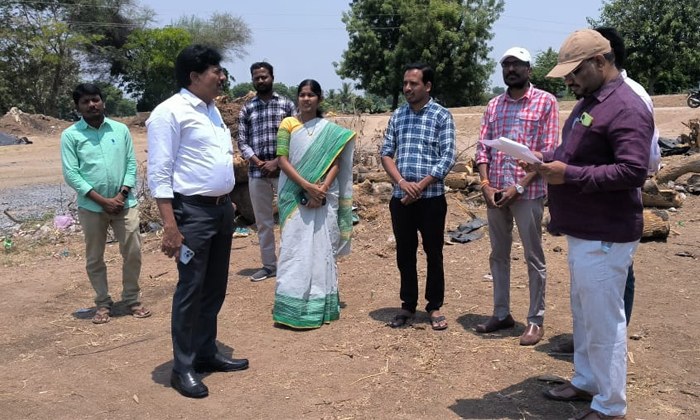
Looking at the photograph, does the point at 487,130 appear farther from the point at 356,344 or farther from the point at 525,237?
the point at 356,344

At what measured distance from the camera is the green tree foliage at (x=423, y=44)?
101 feet

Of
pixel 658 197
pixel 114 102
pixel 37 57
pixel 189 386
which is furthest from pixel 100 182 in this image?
pixel 114 102

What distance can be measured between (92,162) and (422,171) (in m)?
2.59

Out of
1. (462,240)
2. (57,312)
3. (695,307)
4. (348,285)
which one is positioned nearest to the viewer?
(695,307)

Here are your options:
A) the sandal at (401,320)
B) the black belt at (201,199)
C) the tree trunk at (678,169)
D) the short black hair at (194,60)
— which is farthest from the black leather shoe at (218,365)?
the tree trunk at (678,169)

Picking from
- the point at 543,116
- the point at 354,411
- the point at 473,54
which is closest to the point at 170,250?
the point at 354,411

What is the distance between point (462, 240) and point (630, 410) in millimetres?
3781

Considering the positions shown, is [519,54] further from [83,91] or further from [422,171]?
[83,91]

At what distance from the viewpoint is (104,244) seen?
504 centimetres

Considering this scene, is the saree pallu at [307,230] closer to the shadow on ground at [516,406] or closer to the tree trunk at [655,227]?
the shadow on ground at [516,406]

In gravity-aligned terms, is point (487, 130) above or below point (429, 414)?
above

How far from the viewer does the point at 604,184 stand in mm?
2689

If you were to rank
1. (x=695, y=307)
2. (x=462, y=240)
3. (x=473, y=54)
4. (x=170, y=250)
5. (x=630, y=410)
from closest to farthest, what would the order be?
(x=630, y=410) < (x=170, y=250) < (x=695, y=307) < (x=462, y=240) < (x=473, y=54)

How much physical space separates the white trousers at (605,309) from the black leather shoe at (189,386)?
2.10 m
